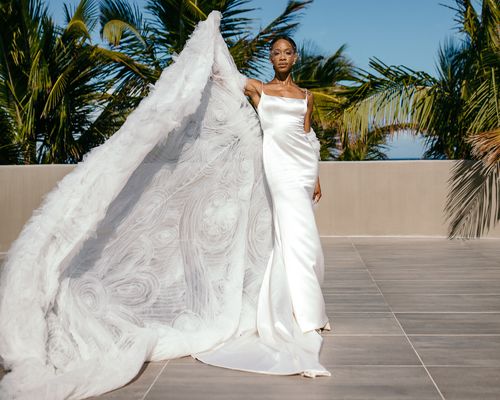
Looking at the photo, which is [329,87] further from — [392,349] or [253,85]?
[392,349]

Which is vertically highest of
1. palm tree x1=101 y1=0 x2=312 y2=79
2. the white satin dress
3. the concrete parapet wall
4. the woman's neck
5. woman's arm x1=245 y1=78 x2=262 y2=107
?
palm tree x1=101 y1=0 x2=312 y2=79

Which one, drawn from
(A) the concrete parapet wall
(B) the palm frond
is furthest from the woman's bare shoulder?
(B) the palm frond

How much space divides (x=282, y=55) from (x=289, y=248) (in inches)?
44.1

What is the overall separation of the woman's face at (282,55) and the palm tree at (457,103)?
5163mm

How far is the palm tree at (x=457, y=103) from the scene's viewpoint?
8727 millimetres

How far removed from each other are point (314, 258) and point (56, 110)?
7000 millimetres

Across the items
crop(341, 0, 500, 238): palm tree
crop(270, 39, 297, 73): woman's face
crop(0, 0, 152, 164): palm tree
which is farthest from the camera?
crop(0, 0, 152, 164): palm tree

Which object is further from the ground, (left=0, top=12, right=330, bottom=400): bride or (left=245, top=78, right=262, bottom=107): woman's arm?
(left=245, top=78, right=262, bottom=107): woman's arm

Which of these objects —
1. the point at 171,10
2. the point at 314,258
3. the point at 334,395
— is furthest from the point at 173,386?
the point at 171,10

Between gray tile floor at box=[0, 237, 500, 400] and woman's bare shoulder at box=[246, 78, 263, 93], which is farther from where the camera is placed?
woman's bare shoulder at box=[246, 78, 263, 93]

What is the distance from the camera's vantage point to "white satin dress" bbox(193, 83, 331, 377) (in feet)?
11.8

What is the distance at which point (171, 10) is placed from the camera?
10.3 metres

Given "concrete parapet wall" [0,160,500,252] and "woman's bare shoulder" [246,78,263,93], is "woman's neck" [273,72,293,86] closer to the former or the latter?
"woman's bare shoulder" [246,78,263,93]

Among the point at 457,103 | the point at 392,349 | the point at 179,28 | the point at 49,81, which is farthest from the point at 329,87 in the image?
the point at 392,349
